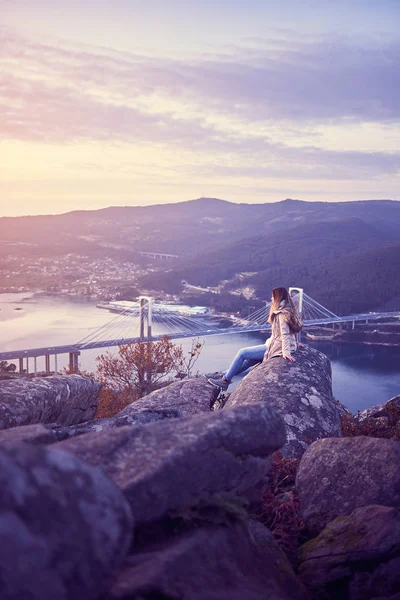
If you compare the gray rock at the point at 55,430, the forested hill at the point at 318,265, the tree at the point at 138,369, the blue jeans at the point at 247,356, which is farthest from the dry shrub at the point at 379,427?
the forested hill at the point at 318,265

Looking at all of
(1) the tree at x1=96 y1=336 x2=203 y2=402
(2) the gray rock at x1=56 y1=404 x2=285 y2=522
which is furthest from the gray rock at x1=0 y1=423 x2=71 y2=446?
(1) the tree at x1=96 y1=336 x2=203 y2=402

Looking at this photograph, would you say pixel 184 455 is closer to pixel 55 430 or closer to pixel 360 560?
pixel 360 560

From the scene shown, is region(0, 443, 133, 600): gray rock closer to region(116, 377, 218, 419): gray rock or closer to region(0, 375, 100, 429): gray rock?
region(0, 375, 100, 429): gray rock

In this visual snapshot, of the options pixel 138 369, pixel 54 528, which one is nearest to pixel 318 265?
pixel 138 369

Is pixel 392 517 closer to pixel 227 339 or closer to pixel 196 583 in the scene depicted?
pixel 196 583

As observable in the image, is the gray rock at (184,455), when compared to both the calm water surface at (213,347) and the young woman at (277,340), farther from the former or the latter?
the calm water surface at (213,347)

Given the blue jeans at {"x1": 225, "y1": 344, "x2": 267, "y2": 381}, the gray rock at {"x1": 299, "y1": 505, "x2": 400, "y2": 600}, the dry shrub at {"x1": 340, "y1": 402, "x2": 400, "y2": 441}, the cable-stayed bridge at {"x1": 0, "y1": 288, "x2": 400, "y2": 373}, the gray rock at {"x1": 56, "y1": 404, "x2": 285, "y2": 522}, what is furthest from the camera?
the cable-stayed bridge at {"x1": 0, "y1": 288, "x2": 400, "y2": 373}
